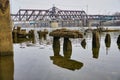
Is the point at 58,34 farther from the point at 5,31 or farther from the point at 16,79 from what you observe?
the point at 16,79

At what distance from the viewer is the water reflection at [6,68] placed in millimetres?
8630

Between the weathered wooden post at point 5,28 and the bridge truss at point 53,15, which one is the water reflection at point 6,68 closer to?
the weathered wooden post at point 5,28

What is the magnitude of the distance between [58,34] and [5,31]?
3.80 metres

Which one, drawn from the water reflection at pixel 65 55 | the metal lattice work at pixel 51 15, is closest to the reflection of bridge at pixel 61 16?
the metal lattice work at pixel 51 15

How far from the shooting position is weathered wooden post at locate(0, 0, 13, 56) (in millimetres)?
12289

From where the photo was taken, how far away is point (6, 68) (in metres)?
10.0

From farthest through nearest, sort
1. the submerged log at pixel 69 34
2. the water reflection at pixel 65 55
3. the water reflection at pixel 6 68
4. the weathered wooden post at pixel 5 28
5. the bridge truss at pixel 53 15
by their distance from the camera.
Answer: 1. the bridge truss at pixel 53 15
2. the submerged log at pixel 69 34
3. the weathered wooden post at pixel 5 28
4. the water reflection at pixel 65 55
5. the water reflection at pixel 6 68

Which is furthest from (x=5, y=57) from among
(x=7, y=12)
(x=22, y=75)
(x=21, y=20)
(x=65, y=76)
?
(x=21, y=20)

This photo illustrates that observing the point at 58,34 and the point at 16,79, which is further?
the point at 58,34

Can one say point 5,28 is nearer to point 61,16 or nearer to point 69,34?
point 69,34

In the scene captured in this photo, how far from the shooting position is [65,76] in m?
8.57

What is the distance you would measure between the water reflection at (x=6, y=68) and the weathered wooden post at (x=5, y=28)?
1.65ft

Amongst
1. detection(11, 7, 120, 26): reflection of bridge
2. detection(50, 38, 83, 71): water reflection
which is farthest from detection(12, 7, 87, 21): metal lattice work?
detection(50, 38, 83, 71): water reflection

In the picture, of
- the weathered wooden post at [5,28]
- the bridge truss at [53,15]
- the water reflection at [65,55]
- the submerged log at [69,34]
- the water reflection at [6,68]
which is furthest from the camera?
the bridge truss at [53,15]
